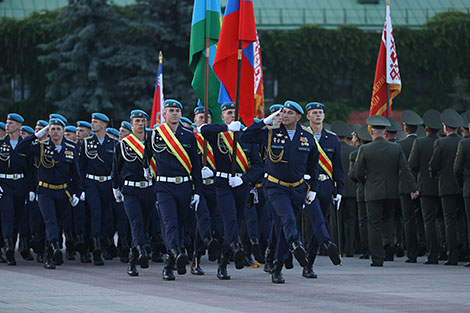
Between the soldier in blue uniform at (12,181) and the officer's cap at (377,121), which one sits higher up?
the officer's cap at (377,121)

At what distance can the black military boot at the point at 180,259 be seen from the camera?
11.4m

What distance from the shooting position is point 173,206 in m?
11.7

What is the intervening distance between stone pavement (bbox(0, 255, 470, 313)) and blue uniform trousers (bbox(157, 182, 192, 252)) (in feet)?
1.65

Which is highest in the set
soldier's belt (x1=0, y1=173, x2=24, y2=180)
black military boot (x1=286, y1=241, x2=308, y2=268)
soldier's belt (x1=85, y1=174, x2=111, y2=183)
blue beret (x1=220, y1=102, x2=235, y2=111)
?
blue beret (x1=220, y1=102, x2=235, y2=111)

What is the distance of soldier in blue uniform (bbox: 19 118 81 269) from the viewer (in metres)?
13.8

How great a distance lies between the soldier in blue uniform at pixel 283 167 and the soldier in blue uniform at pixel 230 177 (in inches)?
12.0

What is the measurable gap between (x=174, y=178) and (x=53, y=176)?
2.95m

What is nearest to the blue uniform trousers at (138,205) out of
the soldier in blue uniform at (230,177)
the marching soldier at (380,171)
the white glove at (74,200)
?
the soldier in blue uniform at (230,177)

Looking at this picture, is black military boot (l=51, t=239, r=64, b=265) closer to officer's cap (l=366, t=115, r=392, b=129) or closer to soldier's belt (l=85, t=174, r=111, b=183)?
soldier's belt (l=85, t=174, r=111, b=183)

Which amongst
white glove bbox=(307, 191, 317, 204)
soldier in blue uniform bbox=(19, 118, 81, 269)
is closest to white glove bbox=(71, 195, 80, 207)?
soldier in blue uniform bbox=(19, 118, 81, 269)

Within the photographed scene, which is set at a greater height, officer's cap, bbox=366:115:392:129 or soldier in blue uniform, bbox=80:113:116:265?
officer's cap, bbox=366:115:392:129

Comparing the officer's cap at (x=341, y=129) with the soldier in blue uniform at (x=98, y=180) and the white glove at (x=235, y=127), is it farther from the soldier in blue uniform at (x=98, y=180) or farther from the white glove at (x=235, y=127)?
the white glove at (x=235, y=127)

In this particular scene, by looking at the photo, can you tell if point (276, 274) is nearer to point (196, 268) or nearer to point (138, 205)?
point (196, 268)

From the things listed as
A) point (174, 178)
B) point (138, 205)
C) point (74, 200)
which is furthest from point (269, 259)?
point (74, 200)
